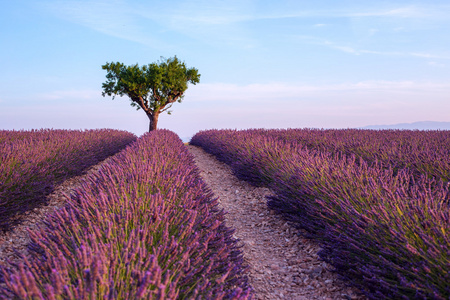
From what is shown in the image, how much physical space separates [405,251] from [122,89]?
21.6m

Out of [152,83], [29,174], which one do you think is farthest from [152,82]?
[29,174]

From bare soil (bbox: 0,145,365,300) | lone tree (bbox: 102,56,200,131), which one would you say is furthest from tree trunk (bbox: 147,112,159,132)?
bare soil (bbox: 0,145,365,300)

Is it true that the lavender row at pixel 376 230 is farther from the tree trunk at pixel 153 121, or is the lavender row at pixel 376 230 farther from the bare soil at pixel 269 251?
the tree trunk at pixel 153 121

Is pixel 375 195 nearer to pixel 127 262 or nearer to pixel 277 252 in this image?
pixel 277 252

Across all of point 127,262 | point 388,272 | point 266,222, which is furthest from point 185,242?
point 266,222

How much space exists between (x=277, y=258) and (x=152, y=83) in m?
19.2

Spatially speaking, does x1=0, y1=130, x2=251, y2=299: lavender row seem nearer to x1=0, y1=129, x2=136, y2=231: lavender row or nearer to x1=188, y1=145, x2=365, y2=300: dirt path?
x1=188, y1=145, x2=365, y2=300: dirt path

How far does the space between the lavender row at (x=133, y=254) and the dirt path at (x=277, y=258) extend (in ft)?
2.26

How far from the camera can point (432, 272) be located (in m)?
2.03

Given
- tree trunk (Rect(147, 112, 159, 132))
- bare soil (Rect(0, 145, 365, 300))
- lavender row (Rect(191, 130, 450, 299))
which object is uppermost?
tree trunk (Rect(147, 112, 159, 132))

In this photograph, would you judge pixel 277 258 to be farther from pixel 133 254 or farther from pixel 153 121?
pixel 153 121

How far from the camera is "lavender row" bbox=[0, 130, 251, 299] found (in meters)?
1.42

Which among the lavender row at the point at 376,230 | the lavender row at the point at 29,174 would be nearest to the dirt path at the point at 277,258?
the lavender row at the point at 376,230

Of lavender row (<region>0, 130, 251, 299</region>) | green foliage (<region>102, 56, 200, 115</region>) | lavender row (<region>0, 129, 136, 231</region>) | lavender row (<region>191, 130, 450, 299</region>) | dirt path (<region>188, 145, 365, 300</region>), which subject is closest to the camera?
lavender row (<region>0, 130, 251, 299</region>)
